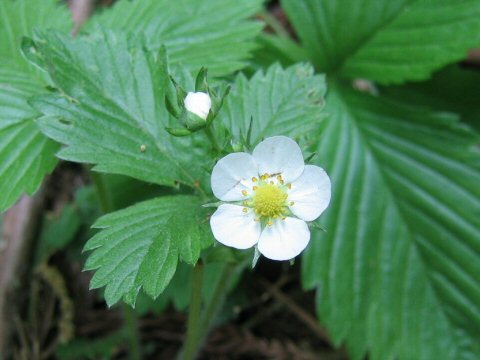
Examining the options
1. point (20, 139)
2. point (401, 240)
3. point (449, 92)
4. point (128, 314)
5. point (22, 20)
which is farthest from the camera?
point (449, 92)

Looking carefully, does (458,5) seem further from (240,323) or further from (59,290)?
(59,290)

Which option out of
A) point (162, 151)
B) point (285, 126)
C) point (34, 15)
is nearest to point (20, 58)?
point (34, 15)

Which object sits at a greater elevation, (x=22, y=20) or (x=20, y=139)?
(x=22, y=20)

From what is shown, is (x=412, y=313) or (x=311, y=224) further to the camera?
(x=412, y=313)

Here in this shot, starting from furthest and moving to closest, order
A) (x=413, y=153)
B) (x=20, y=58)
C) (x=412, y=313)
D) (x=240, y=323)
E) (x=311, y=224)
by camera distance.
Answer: (x=240, y=323), (x=413, y=153), (x=412, y=313), (x=20, y=58), (x=311, y=224)

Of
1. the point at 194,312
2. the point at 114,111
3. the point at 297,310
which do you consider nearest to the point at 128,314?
the point at 194,312

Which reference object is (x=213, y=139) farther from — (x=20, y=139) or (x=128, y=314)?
(x=128, y=314)

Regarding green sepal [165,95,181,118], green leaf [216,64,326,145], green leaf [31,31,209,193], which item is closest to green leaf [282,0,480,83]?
green leaf [216,64,326,145]
